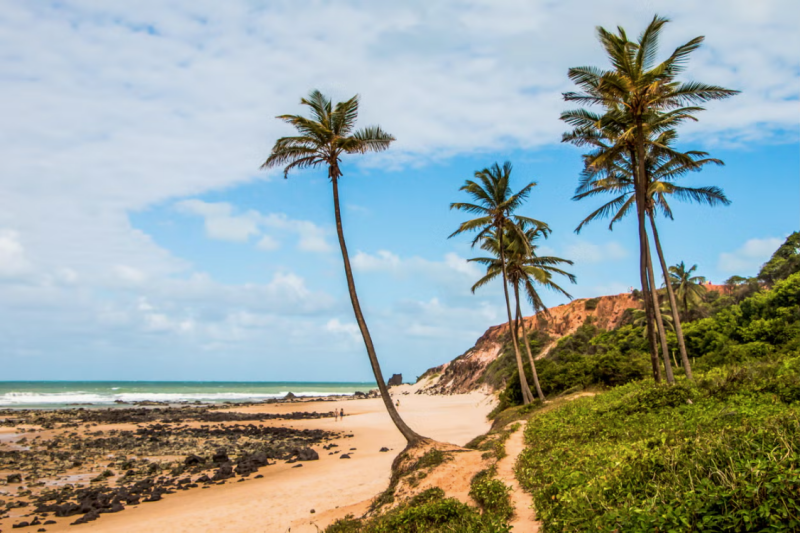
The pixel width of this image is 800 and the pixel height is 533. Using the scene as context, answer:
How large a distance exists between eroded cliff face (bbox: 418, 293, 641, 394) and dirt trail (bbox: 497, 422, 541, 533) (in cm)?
4467

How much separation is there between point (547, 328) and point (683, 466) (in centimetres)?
5981

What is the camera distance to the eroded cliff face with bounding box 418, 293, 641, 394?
6139 centimetres

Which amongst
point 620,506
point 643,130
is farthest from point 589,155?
point 620,506

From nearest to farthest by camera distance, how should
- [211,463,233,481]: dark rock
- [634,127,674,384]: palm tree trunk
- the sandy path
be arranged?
the sandy path, [634,127,674,384]: palm tree trunk, [211,463,233,481]: dark rock

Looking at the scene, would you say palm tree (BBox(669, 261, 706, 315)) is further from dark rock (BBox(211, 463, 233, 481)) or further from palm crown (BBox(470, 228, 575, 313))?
dark rock (BBox(211, 463, 233, 481))

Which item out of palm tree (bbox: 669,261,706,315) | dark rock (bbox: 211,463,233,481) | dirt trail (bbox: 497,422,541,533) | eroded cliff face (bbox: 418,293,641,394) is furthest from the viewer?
eroded cliff face (bbox: 418,293,641,394)

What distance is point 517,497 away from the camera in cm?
787

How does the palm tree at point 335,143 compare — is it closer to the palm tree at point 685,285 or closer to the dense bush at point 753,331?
the dense bush at point 753,331

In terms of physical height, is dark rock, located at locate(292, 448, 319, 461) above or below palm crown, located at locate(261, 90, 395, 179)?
below

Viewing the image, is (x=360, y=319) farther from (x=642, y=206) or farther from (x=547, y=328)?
(x=547, y=328)

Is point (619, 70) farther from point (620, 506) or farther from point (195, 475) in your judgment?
point (195, 475)

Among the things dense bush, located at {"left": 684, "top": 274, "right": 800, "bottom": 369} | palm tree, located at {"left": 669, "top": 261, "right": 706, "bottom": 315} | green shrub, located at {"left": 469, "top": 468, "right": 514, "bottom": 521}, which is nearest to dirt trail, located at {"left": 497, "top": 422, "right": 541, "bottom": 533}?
green shrub, located at {"left": 469, "top": 468, "right": 514, "bottom": 521}

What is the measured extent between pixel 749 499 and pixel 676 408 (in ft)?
24.0

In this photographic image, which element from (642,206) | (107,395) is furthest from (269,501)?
(107,395)
